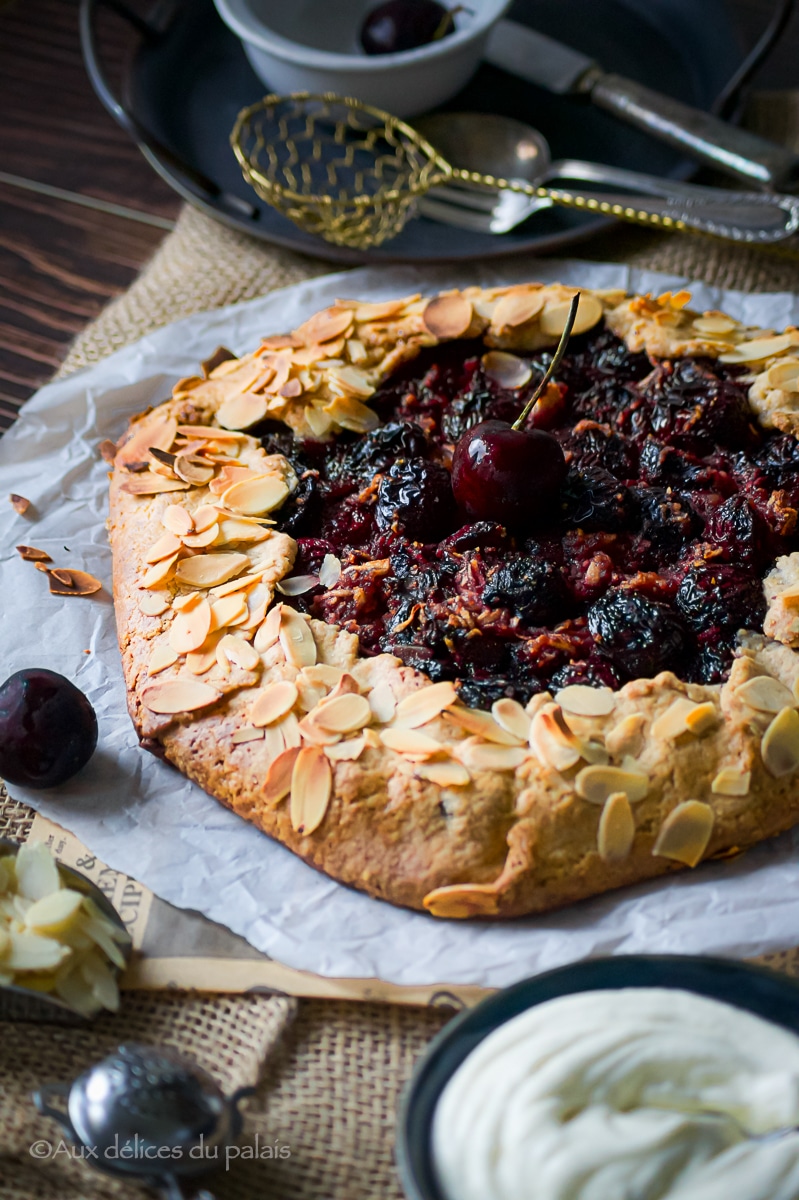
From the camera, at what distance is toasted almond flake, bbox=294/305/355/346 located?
2326mm

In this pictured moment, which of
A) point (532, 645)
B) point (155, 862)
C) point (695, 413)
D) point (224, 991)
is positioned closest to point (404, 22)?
point (695, 413)

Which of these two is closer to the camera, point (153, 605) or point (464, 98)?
point (153, 605)

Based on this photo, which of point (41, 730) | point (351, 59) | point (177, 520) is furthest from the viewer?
point (351, 59)

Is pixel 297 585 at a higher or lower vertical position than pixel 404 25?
lower

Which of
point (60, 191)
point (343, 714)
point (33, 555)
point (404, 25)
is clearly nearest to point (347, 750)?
point (343, 714)

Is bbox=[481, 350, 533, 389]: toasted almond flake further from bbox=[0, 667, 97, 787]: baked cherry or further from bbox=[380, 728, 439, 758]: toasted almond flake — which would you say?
bbox=[0, 667, 97, 787]: baked cherry

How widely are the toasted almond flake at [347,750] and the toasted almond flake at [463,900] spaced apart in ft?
0.80

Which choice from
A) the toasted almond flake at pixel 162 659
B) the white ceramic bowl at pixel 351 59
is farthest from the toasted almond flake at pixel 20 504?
the white ceramic bowl at pixel 351 59

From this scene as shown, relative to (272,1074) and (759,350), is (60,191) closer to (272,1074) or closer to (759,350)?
(759,350)

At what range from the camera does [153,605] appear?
6.50 ft

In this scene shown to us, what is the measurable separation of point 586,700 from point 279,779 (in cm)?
51

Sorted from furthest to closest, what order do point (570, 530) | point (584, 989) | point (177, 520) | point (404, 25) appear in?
point (404, 25), point (177, 520), point (570, 530), point (584, 989)

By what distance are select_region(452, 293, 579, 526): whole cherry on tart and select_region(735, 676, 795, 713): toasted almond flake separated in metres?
0.48

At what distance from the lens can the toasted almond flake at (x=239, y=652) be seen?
184 cm
